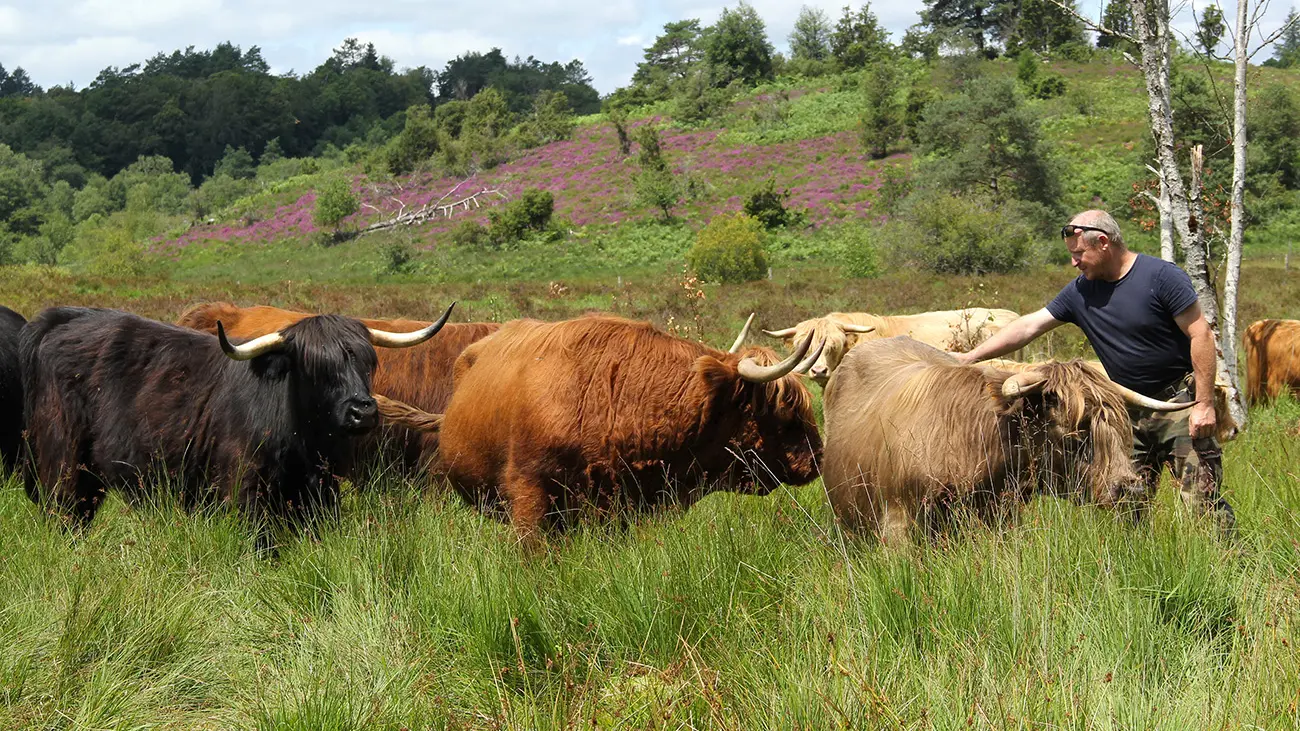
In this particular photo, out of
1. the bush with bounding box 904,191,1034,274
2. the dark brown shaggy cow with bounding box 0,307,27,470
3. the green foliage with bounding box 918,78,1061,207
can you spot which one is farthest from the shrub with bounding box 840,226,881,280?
the dark brown shaggy cow with bounding box 0,307,27,470

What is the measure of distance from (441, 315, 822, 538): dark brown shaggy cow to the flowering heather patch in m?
39.3

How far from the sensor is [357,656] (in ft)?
11.1

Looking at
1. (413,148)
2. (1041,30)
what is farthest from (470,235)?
(1041,30)

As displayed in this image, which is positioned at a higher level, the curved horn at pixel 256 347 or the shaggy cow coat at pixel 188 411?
the curved horn at pixel 256 347

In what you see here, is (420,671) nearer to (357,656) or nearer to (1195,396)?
(357,656)

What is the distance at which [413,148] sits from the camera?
61125mm

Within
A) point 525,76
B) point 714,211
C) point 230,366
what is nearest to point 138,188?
point 714,211

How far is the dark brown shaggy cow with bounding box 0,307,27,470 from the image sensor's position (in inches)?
243

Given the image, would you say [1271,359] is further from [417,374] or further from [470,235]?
[470,235]

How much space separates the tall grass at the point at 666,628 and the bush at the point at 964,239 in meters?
26.3

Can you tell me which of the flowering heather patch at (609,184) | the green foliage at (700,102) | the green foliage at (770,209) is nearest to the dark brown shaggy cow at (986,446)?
the green foliage at (770,209)

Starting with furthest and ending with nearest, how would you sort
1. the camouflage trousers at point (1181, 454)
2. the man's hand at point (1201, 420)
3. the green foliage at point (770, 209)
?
the green foliage at point (770, 209) → the camouflage trousers at point (1181, 454) → the man's hand at point (1201, 420)

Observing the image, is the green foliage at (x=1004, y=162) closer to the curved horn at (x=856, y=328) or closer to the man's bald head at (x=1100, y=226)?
the curved horn at (x=856, y=328)

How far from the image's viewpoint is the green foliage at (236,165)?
89.9m
